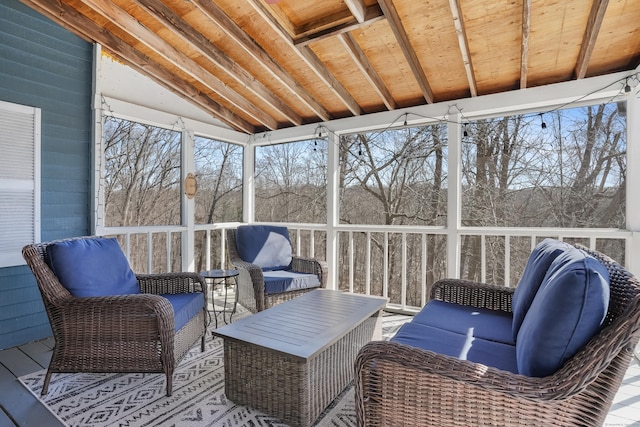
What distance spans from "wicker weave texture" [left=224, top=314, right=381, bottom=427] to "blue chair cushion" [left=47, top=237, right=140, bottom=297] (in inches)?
42.1

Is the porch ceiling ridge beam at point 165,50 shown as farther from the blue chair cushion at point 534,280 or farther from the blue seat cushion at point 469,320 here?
the blue chair cushion at point 534,280

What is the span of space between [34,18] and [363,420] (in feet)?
13.8

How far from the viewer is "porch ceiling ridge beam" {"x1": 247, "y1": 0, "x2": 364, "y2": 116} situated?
9.05ft

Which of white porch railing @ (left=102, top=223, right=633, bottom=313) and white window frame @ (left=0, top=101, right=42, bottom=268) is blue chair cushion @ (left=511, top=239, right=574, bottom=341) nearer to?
white porch railing @ (left=102, top=223, right=633, bottom=313)

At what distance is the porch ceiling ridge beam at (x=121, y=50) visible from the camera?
2967mm

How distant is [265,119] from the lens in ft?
15.8

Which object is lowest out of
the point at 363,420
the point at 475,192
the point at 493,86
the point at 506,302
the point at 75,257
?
the point at 363,420

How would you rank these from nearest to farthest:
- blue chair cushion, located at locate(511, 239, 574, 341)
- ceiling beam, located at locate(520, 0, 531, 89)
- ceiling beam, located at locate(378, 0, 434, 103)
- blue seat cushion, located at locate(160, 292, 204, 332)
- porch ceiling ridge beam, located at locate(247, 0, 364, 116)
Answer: blue chair cushion, located at locate(511, 239, 574, 341), blue seat cushion, located at locate(160, 292, 204, 332), ceiling beam, located at locate(520, 0, 531, 89), ceiling beam, located at locate(378, 0, 434, 103), porch ceiling ridge beam, located at locate(247, 0, 364, 116)

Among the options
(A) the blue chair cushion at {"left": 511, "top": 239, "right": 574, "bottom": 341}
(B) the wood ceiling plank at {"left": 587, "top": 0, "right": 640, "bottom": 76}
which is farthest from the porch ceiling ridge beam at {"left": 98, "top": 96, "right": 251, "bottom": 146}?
(B) the wood ceiling plank at {"left": 587, "top": 0, "right": 640, "bottom": 76}

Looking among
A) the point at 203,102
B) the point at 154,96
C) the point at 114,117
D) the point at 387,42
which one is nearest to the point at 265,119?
the point at 203,102

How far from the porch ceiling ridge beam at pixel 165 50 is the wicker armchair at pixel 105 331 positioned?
2.10 metres

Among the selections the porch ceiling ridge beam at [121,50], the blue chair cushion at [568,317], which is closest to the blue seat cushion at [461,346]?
the blue chair cushion at [568,317]

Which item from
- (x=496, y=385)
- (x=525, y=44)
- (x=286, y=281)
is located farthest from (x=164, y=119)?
(x=496, y=385)

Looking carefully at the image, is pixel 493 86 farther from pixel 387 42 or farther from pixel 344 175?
pixel 344 175
